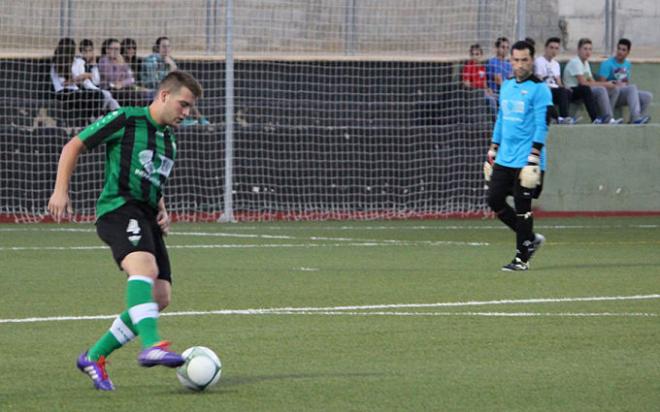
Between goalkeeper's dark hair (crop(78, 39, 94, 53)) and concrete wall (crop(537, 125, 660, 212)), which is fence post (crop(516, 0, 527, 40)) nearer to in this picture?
concrete wall (crop(537, 125, 660, 212))

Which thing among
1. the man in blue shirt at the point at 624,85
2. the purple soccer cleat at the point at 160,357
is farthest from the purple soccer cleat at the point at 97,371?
the man in blue shirt at the point at 624,85

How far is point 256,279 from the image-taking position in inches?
488

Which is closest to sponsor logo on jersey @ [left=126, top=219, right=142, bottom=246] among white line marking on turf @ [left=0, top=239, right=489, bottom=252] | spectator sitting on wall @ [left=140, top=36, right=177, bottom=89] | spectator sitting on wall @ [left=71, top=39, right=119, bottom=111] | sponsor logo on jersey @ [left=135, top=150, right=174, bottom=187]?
sponsor logo on jersey @ [left=135, top=150, right=174, bottom=187]

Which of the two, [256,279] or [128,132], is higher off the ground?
[128,132]

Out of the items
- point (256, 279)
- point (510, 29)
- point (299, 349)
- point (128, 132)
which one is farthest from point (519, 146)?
point (510, 29)

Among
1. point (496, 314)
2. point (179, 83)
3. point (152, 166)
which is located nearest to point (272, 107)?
point (496, 314)

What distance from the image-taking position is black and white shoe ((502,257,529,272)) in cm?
1327

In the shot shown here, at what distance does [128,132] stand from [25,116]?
42.0ft

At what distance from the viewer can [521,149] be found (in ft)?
45.0

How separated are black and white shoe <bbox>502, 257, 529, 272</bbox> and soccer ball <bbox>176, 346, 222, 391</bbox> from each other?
6.61 metres

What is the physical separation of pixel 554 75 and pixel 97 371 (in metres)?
15.6

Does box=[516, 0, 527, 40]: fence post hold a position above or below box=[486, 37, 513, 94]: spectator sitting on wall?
above

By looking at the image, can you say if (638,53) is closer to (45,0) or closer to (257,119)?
(257,119)

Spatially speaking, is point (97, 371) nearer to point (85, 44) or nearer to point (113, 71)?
point (85, 44)
